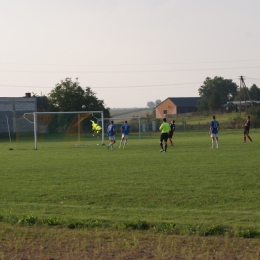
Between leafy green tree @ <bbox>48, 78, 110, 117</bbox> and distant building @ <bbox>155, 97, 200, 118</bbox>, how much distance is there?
1753 inches

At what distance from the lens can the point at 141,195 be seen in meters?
12.1

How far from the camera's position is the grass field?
9.23m

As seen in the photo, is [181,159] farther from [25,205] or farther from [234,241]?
[234,241]

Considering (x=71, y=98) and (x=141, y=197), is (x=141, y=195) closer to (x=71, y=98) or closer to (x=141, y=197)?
(x=141, y=197)

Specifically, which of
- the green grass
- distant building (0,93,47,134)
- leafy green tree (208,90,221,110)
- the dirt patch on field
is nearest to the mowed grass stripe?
the green grass

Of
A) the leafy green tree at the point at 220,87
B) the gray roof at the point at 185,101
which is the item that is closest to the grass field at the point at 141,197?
the gray roof at the point at 185,101

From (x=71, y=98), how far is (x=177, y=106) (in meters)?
46.7

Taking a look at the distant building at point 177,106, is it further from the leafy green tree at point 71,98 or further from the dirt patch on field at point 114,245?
the dirt patch on field at point 114,245

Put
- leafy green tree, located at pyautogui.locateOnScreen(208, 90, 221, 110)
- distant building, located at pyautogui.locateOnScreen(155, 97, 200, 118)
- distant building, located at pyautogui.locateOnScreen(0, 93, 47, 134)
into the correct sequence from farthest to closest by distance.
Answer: distant building, located at pyautogui.locateOnScreen(155, 97, 200, 118) < leafy green tree, located at pyautogui.locateOnScreen(208, 90, 221, 110) < distant building, located at pyautogui.locateOnScreen(0, 93, 47, 134)

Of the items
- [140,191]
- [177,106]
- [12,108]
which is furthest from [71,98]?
[140,191]

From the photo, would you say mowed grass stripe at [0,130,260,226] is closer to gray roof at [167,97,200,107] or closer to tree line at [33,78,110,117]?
tree line at [33,78,110,117]

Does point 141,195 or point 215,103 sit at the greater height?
point 215,103

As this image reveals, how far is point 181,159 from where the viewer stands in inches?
824

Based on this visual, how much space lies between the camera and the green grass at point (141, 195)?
954 centimetres
